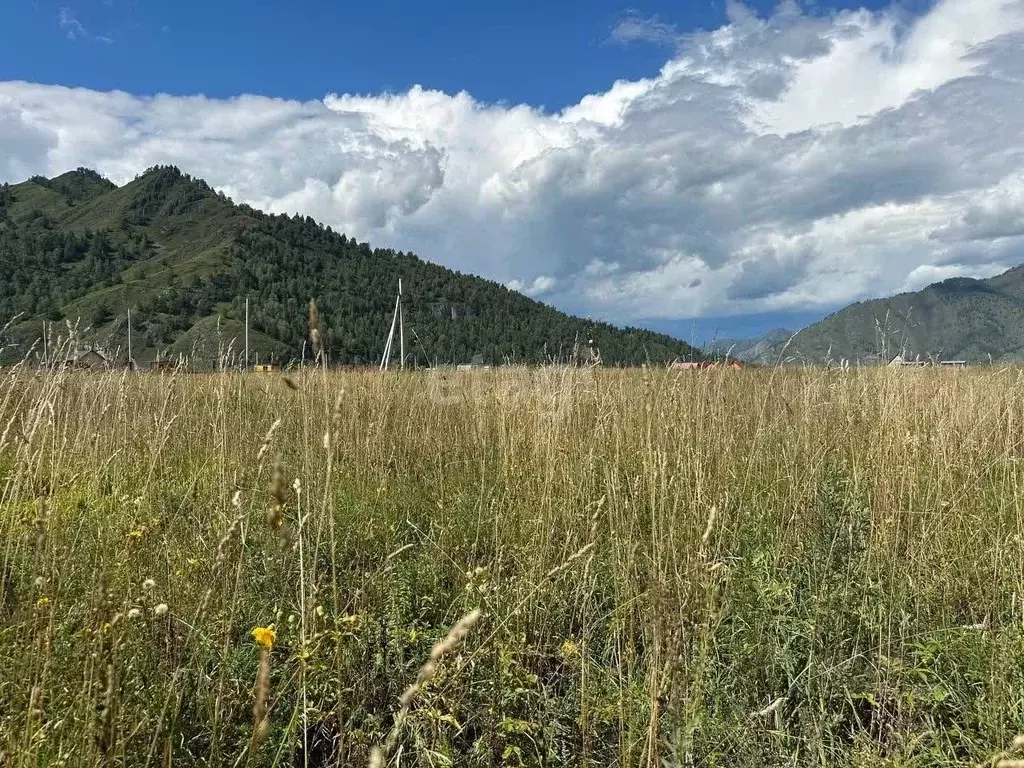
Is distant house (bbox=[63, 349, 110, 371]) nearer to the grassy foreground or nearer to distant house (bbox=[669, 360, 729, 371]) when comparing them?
the grassy foreground

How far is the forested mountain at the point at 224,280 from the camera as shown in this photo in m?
93.2

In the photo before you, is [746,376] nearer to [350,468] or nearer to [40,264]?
[350,468]

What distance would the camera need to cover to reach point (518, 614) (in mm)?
2457

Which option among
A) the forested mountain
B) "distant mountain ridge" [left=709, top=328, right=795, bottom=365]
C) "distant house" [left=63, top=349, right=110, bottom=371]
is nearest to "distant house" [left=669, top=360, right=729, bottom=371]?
"distant mountain ridge" [left=709, top=328, right=795, bottom=365]

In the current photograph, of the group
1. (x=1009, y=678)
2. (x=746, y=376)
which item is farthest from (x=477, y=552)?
(x=746, y=376)

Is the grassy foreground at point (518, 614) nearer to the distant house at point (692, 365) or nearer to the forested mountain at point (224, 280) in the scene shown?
the distant house at point (692, 365)

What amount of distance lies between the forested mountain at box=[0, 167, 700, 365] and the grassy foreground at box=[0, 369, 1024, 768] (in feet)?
233

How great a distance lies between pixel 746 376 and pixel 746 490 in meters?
5.53

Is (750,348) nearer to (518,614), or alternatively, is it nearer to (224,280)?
(518,614)

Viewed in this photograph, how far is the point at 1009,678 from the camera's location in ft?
7.13

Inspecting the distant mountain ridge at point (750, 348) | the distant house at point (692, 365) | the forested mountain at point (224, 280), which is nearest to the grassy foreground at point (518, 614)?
the distant house at point (692, 365)

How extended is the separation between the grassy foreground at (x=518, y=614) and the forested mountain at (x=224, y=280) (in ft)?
233

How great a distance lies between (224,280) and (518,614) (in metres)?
116

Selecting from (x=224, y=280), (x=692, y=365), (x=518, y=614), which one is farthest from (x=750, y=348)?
→ (x=224, y=280)
